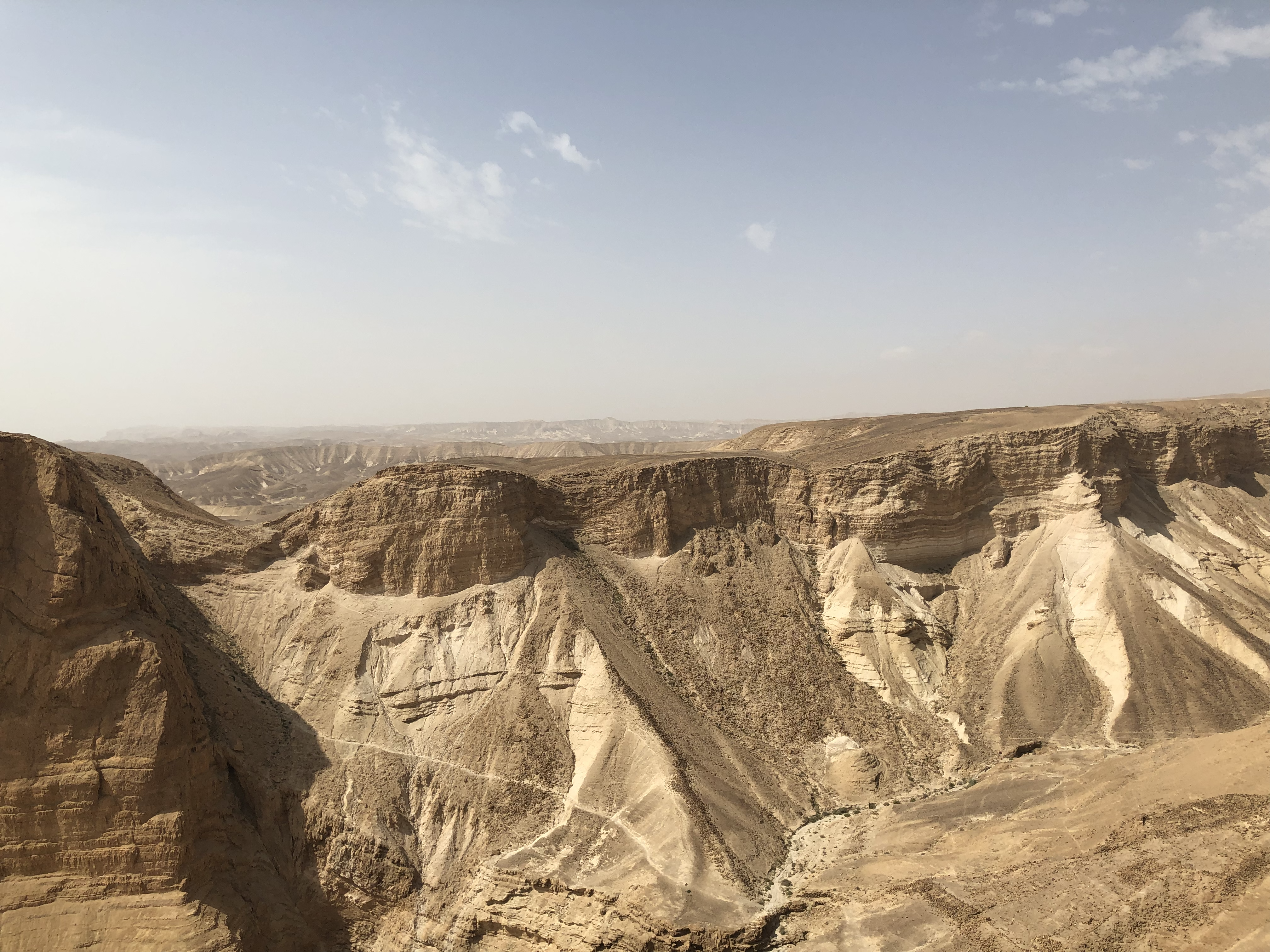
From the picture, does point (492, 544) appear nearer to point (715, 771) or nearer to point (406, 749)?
point (406, 749)

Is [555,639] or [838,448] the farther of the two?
[838,448]

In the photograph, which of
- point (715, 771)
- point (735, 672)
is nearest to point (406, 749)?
point (715, 771)

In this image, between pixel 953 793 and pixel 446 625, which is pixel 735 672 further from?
pixel 446 625

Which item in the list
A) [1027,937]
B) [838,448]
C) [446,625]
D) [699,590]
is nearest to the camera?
[1027,937]

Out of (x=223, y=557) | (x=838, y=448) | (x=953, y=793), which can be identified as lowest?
(x=953, y=793)

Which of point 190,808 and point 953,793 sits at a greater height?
point 190,808

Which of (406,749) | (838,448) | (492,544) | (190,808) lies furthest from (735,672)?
(190,808)

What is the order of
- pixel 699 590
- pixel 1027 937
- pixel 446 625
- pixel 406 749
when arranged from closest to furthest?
pixel 1027 937, pixel 406 749, pixel 446 625, pixel 699 590
